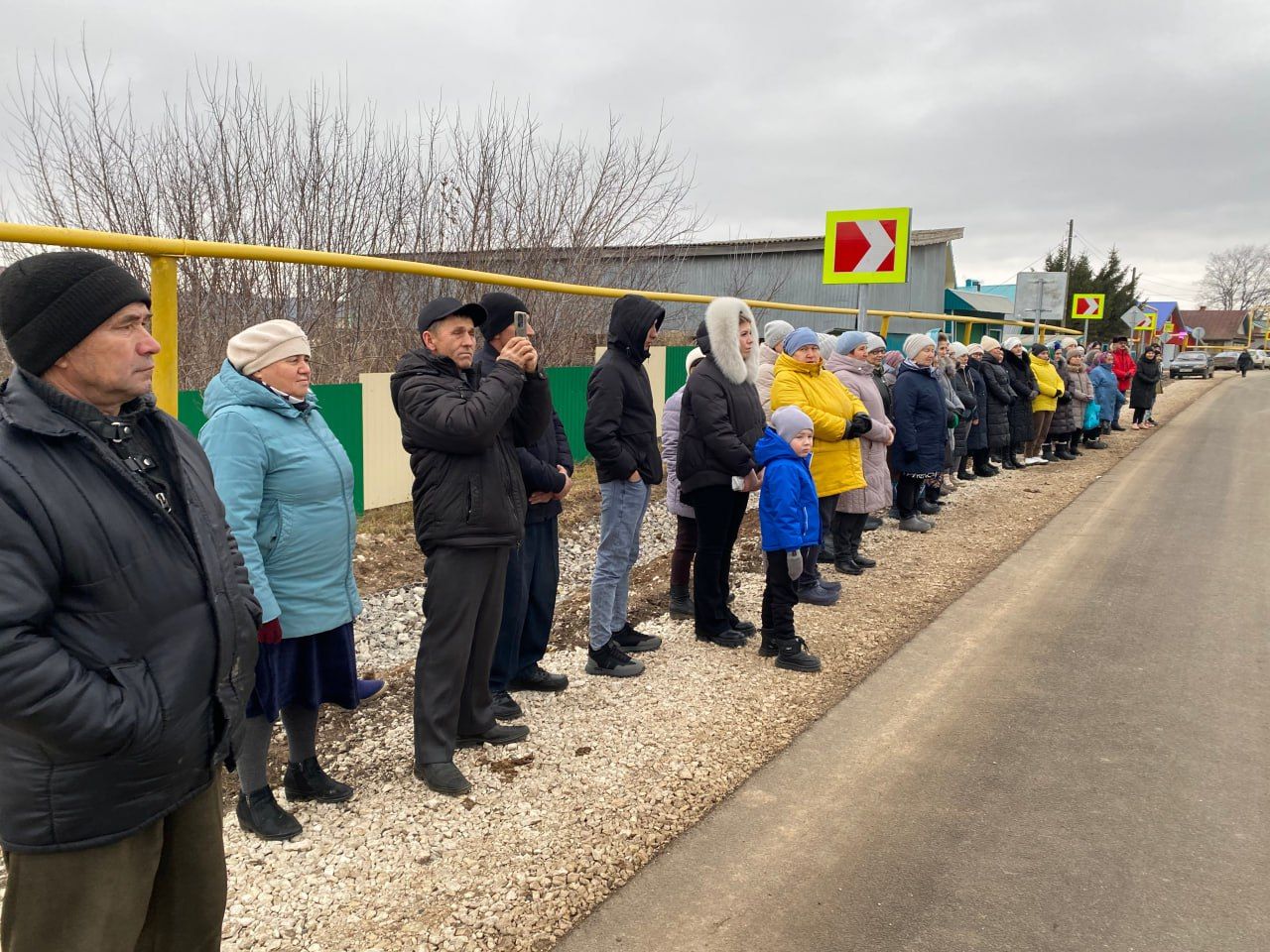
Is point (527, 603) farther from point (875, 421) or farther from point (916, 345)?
point (916, 345)

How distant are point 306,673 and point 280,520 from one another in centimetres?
61

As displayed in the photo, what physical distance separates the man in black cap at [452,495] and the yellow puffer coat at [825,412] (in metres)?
2.73

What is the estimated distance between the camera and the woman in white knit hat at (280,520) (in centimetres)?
293

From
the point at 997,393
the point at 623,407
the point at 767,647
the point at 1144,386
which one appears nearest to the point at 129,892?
the point at 623,407

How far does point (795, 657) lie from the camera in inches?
190

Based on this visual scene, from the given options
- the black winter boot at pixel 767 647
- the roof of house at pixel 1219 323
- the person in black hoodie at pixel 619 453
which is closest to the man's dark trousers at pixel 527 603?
the person in black hoodie at pixel 619 453

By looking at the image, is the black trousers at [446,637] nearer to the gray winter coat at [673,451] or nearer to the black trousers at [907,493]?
the gray winter coat at [673,451]

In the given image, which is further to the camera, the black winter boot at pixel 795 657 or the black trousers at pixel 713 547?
the black trousers at pixel 713 547

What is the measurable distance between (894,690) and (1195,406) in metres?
24.4

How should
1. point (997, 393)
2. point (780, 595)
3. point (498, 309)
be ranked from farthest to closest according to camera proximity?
point (997, 393), point (780, 595), point (498, 309)

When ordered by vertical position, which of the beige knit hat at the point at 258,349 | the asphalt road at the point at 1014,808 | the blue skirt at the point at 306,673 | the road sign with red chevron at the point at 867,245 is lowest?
the asphalt road at the point at 1014,808

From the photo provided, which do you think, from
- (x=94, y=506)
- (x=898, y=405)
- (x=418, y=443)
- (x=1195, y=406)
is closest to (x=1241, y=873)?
(x=418, y=443)

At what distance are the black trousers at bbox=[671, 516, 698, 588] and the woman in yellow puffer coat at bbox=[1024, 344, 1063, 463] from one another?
8.34 m

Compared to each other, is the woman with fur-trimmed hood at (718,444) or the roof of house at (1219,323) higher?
the roof of house at (1219,323)
